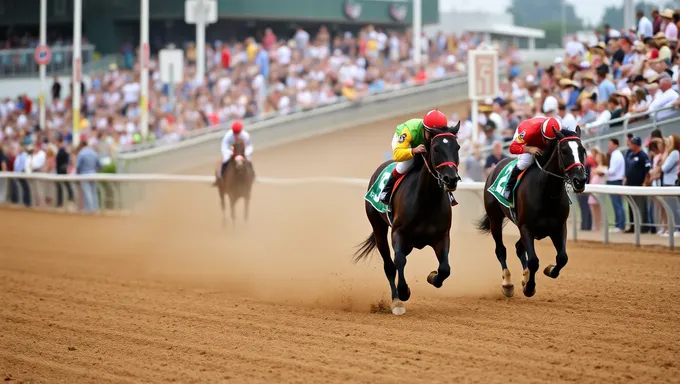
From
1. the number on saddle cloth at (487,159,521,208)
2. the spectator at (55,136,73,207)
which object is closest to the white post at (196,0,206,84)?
the spectator at (55,136,73,207)

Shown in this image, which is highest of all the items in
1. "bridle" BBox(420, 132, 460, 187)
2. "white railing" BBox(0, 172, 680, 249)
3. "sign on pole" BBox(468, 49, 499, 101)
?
"sign on pole" BBox(468, 49, 499, 101)

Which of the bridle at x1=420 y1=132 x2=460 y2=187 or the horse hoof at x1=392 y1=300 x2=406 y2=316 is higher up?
the bridle at x1=420 y1=132 x2=460 y2=187

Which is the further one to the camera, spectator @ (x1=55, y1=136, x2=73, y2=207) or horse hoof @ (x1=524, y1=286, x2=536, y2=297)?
spectator @ (x1=55, y1=136, x2=73, y2=207)

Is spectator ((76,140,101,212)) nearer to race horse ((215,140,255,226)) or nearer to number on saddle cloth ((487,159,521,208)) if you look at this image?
race horse ((215,140,255,226))

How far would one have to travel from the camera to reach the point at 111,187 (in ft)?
79.0

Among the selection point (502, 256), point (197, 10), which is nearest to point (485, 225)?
point (502, 256)

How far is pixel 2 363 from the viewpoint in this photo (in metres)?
7.46

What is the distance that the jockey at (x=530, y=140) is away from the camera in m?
9.66

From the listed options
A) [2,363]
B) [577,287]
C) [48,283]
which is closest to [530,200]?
[577,287]

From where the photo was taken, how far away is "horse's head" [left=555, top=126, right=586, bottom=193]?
9.12 m

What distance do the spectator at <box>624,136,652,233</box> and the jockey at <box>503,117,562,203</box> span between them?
445cm

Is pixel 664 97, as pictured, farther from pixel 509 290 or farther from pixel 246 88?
pixel 246 88

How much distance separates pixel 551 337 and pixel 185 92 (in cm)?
2325

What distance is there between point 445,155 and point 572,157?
1237 mm
